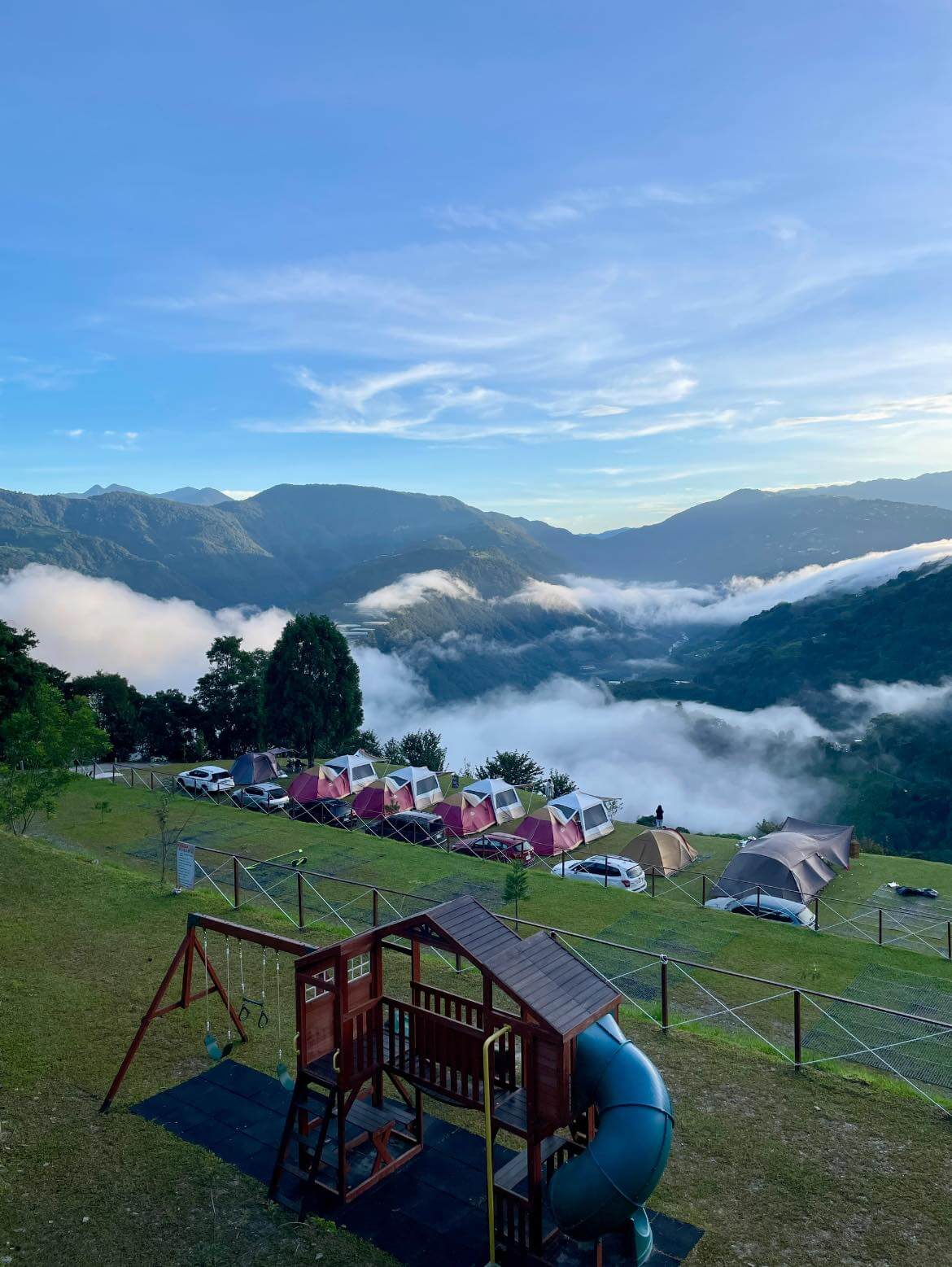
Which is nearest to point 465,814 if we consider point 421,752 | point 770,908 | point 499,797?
point 499,797

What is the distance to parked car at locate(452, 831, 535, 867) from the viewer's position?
1073 inches

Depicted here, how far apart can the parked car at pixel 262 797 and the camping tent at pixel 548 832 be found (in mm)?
9806

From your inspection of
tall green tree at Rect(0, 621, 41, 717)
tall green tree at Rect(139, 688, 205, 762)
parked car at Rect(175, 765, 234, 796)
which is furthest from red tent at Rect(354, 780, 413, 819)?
tall green tree at Rect(139, 688, 205, 762)

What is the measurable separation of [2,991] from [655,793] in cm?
8391

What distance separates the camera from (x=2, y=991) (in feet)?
42.0

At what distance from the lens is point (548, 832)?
93.6ft

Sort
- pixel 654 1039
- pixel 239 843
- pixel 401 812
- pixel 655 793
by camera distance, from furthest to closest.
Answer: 1. pixel 655 793
2. pixel 401 812
3. pixel 239 843
4. pixel 654 1039

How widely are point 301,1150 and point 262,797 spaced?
24.9 m

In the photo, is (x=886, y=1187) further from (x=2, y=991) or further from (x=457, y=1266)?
(x=2, y=991)

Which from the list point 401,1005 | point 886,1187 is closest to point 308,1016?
point 401,1005

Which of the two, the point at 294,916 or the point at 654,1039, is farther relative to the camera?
the point at 294,916

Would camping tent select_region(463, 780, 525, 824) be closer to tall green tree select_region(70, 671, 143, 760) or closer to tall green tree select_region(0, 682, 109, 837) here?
tall green tree select_region(0, 682, 109, 837)

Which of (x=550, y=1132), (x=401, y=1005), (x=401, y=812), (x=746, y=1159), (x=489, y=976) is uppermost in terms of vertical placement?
(x=489, y=976)

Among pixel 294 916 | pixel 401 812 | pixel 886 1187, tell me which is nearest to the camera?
pixel 886 1187
